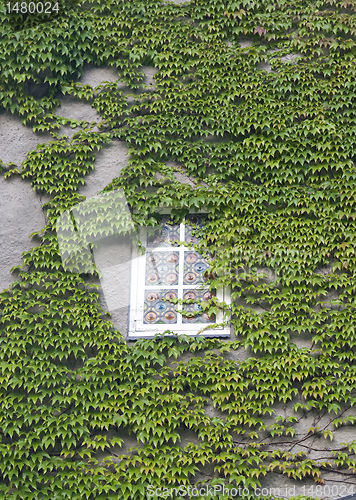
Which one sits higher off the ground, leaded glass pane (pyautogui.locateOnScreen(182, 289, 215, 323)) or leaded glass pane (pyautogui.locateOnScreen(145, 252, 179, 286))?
leaded glass pane (pyautogui.locateOnScreen(145, 252, 179, 286))

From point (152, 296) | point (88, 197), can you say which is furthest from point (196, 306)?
point (88, 197)

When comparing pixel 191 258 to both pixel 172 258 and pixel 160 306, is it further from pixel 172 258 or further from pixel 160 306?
pixel 160 306

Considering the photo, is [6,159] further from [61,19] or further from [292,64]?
[292,64]

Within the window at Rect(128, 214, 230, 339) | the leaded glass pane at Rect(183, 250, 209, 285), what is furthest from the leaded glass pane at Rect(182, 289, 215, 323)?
the leaded glass pane at Rect(183, 250, 209, 285)

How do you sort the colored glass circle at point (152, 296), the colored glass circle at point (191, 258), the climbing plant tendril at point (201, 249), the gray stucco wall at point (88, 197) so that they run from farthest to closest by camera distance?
the colored glass circle at point (191, 258)
the colored glass circle at point (152, 296)
the gray stucco wall at point (88, 197)
the climbing plant tendril at point (201, 249)

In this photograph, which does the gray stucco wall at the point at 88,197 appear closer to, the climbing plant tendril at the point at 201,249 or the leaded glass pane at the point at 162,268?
the climbing plant tendril at the point at 201,249

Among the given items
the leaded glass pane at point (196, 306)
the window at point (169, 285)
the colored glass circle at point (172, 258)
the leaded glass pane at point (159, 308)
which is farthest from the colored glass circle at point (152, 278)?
the leaded glass pane at point (196, 306)

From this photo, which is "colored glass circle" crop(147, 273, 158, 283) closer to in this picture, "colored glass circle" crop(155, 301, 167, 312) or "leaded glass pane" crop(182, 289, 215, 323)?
"colored glass circle" crop(155, 301, 167, 312)
